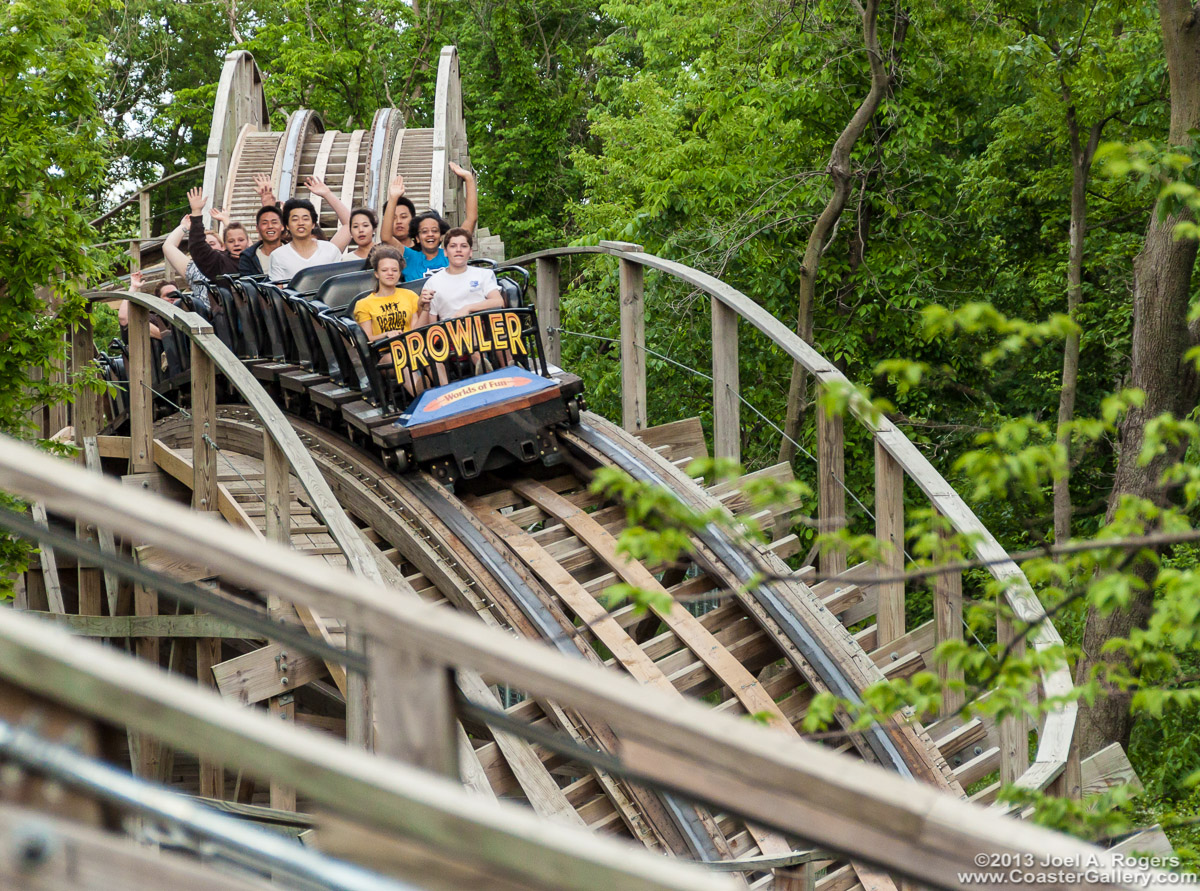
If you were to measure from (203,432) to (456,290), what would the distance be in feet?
6.10

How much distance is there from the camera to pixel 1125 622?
7.01m

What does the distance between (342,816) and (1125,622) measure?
21.8ft

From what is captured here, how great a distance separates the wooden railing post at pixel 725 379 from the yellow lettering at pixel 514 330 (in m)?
1.22

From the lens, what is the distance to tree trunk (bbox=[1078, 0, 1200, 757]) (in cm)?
665

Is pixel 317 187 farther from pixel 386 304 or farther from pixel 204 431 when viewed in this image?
pixel 204 431

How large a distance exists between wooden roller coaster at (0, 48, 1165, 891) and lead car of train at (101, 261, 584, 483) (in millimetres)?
78

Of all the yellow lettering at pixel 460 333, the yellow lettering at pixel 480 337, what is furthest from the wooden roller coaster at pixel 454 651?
the yellow lettering at pixel 480 337

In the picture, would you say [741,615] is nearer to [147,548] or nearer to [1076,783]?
[1076,783]

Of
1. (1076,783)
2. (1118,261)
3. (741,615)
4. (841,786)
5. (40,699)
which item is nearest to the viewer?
(841,786)

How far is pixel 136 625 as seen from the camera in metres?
6.78

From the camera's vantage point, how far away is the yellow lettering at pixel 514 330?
7270mm

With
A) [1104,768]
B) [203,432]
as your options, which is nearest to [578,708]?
[1104,768]

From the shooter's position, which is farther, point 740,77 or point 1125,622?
point 740,77

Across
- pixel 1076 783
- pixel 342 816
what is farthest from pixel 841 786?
pixel 1076 783
